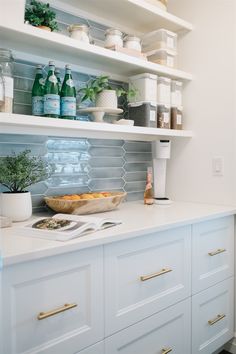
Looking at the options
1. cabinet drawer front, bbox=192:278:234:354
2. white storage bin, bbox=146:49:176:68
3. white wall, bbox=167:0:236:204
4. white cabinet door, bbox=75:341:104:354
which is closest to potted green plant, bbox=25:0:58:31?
white storage bin, bbox=146:49:176:68

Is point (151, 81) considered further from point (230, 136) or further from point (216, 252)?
point (216, 252)

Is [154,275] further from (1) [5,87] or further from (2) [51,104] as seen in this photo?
(1) [5,87]

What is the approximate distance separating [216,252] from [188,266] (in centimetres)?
26

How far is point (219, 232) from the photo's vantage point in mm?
1805

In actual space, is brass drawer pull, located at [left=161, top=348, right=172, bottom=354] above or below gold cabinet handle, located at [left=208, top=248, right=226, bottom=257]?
below

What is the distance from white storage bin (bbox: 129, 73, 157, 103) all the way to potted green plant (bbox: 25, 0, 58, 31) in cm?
60

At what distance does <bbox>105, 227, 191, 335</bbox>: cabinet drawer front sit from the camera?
1.22 meters

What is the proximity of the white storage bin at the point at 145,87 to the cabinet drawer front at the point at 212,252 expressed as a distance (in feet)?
2.57

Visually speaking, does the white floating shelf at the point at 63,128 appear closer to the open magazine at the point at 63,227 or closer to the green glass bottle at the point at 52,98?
the green glass bottle at the point at 52,98

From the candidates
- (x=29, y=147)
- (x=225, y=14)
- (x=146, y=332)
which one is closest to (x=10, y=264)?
(x=146, y=332)

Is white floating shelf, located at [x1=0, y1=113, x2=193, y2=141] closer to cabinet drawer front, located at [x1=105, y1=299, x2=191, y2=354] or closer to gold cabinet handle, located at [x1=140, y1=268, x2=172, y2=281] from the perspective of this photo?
gold cabinet handle, located at [x1=140, y1=268, x2=172, y2=281]

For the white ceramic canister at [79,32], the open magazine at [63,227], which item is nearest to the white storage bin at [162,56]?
the white ceramic canister at [79,32]

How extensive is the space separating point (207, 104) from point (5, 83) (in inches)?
49.2

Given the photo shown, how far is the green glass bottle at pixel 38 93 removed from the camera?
60.2 inches
